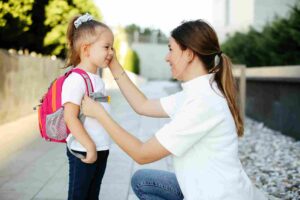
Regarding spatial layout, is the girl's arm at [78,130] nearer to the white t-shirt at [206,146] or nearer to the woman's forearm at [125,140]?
the woman's forearm at [125,140]

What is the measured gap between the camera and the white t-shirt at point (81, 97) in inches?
92.1

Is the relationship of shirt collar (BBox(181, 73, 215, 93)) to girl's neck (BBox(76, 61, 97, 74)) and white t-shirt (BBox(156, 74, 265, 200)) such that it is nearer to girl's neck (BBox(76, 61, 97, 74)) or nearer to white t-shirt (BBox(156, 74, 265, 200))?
white t-shirt (BBox(156, 74, 265, 200))

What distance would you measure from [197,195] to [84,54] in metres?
1.00

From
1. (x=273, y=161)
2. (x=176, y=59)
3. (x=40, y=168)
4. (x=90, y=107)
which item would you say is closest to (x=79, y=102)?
(x=90, y=107)

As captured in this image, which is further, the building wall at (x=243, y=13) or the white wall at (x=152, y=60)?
the white wall at (x=152, y=60)

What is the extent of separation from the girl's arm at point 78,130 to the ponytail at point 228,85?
2.41 feet

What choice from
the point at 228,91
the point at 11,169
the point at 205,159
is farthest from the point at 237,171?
the point at 11,169

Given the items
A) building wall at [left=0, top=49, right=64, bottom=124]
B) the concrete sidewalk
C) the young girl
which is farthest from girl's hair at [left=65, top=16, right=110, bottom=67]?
building wall at [left=0, top=49, right=64, bottom=124]

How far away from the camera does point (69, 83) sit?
2373 millimetres

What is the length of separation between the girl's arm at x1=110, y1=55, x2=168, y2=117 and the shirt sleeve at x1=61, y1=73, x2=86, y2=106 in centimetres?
39

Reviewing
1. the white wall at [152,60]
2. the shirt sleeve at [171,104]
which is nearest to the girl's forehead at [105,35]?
the shirt sleeve at [171,104]

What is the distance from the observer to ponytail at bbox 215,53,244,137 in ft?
7.29

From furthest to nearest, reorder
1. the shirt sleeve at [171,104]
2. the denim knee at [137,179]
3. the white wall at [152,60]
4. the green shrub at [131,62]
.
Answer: the white wall at [152,60], the green shrub at [131,62], the denim knee at [137,179], the shirt sleeve at [171,104]

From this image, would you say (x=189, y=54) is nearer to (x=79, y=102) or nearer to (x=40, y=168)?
(x=79, y=102)
